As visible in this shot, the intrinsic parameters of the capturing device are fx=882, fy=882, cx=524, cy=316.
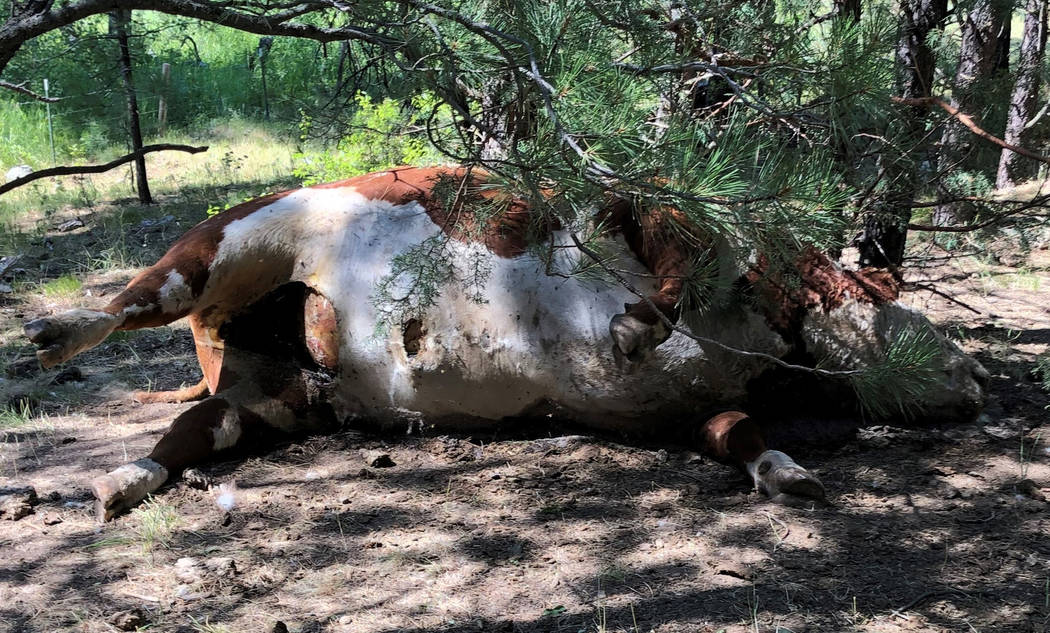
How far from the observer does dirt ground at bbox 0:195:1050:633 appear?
7.27 feet

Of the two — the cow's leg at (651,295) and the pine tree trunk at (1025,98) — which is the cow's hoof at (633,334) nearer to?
the cow's leg at (651,295)

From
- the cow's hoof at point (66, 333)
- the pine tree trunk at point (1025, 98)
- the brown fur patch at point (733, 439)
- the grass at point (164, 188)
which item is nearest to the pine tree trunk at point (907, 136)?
the pine tree trunk at point (1025, 98)

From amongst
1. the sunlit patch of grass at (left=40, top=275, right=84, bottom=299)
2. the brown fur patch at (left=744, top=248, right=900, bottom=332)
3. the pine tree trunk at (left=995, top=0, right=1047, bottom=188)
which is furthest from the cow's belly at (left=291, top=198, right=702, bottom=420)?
the sunlit patch of grass at (left=40, top=275, right=84, bottom=299)

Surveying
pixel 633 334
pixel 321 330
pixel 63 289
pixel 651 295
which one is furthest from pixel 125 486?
pixel 63 289

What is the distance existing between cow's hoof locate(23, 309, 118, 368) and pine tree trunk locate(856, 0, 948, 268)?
254 cm

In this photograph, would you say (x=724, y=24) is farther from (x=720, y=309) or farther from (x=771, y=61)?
(x=720, y=309)

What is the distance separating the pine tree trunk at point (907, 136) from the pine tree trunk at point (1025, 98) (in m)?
0.36

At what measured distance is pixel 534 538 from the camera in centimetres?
262

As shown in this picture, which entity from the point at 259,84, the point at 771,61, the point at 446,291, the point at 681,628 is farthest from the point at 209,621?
the point at 259,84

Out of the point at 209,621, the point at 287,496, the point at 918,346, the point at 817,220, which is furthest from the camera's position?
the point at 287,496

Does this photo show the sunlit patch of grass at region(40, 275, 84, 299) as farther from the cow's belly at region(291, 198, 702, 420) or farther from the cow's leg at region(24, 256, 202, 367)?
the cow's belly at region(291, 198, 702, 420)

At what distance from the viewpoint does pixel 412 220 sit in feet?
10.8

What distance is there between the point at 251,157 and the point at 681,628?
8603 millimetres

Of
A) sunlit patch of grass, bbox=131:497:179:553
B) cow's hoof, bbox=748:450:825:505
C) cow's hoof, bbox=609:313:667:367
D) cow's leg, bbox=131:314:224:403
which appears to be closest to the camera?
sunlit patch of grass, bbox=131:497:179:553
